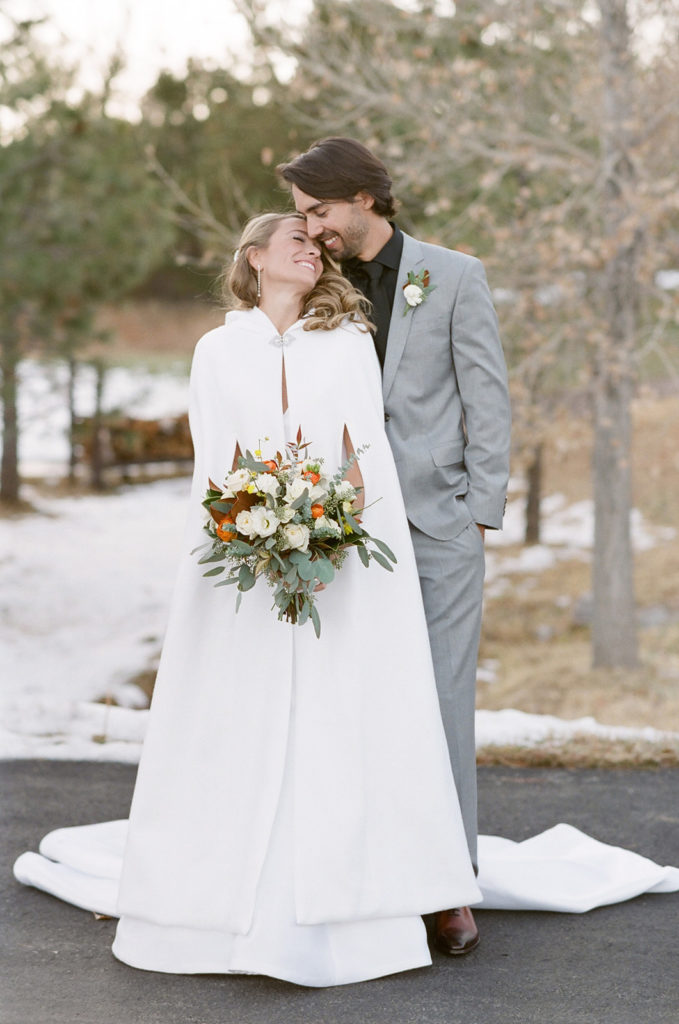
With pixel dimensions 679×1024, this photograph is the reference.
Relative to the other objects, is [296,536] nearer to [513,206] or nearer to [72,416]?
[513,206]

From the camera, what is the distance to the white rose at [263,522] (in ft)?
10.6

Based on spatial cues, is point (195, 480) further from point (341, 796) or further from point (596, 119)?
point (596, 119)

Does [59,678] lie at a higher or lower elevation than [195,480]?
lower

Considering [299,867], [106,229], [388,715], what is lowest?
[299,867]

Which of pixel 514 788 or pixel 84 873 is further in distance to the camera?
pixel 514 788

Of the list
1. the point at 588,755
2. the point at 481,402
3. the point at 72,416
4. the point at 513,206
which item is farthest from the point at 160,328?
the point at 481,402

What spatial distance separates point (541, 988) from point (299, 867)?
751 millimetres

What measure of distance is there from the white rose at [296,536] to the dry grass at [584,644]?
8.89ft

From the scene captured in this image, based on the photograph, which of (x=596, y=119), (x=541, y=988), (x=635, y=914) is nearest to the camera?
(x=541, y=988)

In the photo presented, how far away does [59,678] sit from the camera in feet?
36.1

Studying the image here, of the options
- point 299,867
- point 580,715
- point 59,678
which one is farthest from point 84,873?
point 59,678

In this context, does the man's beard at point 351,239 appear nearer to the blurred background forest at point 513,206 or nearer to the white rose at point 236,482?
the white rose at point 236,482

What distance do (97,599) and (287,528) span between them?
12.6 metres

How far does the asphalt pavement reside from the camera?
3.18 metres
